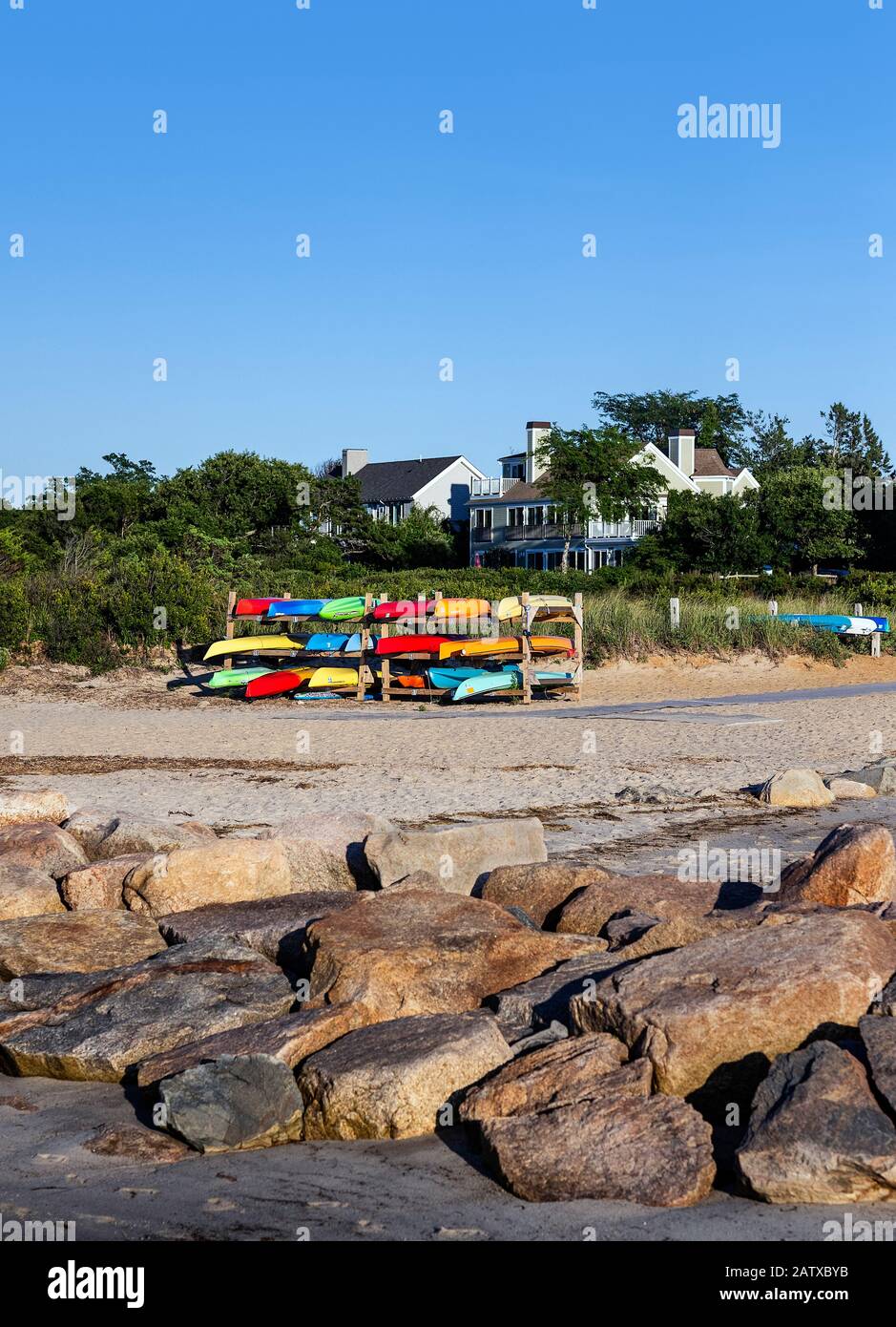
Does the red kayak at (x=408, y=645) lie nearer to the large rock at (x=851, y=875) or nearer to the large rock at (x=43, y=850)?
the large rock at (x=43, y=850)

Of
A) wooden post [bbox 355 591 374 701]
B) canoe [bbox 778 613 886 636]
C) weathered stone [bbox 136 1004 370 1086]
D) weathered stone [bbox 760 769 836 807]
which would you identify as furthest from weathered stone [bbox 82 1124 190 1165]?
canoe [bbox 778 613 886 636]

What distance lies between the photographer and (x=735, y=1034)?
5.65 meters

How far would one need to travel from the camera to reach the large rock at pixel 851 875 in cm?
790

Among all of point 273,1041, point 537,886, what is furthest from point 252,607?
point 273,1041

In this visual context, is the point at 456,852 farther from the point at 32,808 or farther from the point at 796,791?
the point at 796,791

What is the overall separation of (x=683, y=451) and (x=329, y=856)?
64380mm

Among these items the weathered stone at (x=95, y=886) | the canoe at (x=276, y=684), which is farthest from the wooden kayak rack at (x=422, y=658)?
the weathered stone at (x=95, y=886)

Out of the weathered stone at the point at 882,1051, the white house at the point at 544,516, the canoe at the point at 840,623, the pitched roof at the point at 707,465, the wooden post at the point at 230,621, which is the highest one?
the pitched roof at the point at 707,465

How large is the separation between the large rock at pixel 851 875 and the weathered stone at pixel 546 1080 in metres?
2.62

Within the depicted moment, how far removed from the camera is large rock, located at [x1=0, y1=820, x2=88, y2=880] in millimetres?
8922

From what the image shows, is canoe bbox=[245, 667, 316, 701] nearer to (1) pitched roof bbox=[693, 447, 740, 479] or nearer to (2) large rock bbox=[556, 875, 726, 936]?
(2) large rock bbox=[556, 875, 726, 936]

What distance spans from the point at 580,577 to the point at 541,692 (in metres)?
17.2

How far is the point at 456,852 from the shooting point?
29.1ft
